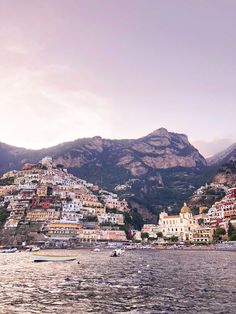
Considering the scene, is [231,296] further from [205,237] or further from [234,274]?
[205,237]

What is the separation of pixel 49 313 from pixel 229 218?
568 ft

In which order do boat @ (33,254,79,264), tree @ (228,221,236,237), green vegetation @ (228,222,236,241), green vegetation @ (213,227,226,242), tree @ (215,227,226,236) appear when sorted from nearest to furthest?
1. boat @ (33,254,79,264)
2. green vegetation @ (228,222,236,241)
3. tree @ (228,221,236,237)
4. green vegetation @ (213,227,226,242)
5. tree @ (215,227,226,236)

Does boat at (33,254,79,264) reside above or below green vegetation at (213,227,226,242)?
below

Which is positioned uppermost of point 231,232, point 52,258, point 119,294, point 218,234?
point 231,232

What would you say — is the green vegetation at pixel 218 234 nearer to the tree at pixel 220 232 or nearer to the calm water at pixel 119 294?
the tree at pixel 220 232

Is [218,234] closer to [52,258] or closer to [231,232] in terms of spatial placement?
[231,232]

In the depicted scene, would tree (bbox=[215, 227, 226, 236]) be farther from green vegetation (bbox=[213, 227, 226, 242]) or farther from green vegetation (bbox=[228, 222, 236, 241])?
green vegetation (bbox=[228, 222, 236, 241])

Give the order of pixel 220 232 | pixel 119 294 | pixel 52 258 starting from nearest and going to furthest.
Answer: pixel 119 294 → pixel 52 258 → pixel 220 232

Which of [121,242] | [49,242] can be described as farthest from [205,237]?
[49,242]

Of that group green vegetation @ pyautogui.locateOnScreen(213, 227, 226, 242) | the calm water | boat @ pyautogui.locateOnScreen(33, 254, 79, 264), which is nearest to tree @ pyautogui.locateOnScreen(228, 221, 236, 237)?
green vegetation @ pyautogui.locateOnScreen(213, 227, 226, 242)

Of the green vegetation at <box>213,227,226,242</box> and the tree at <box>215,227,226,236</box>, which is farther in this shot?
the tree at <box>215,227,226,236</box>

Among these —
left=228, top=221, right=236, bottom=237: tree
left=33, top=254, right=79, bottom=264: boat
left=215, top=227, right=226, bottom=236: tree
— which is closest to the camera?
left=33, top=254, right=79, bottom=264: boat

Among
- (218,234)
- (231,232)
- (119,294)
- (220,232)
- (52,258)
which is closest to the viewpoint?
(119,294)

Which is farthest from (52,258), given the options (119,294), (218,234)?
(218,234)
